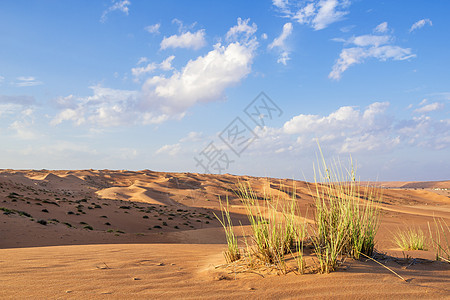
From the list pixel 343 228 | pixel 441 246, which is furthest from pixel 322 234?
pixel 441 246

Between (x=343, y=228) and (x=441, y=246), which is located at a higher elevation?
(x=343, y=228)

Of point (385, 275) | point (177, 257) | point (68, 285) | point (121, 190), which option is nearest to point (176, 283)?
point (68, 285)

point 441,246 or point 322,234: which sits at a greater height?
point 322,234

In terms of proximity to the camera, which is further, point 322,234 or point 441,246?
point 441,246

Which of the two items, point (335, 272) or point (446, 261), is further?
point (446, 261)

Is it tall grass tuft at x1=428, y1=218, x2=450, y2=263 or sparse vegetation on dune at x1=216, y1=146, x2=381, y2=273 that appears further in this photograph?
tall grass tuft at x1=428, y1=218, x2=450, y2=263

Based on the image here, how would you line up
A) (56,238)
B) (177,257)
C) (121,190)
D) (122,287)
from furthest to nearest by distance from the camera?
(121,190) < (56,238) < (177,257) < (122,287)

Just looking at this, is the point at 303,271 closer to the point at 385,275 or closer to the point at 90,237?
the point at 385,275

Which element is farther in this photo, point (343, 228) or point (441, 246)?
point (441, 246)

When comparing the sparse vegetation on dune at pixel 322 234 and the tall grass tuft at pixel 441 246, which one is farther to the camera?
the tall grass tuft at pixel 441 246

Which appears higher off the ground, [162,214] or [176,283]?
[176,283]

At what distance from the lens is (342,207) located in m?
3.64

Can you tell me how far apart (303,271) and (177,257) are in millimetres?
2095

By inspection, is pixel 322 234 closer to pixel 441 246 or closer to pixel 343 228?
pixel 343 228
